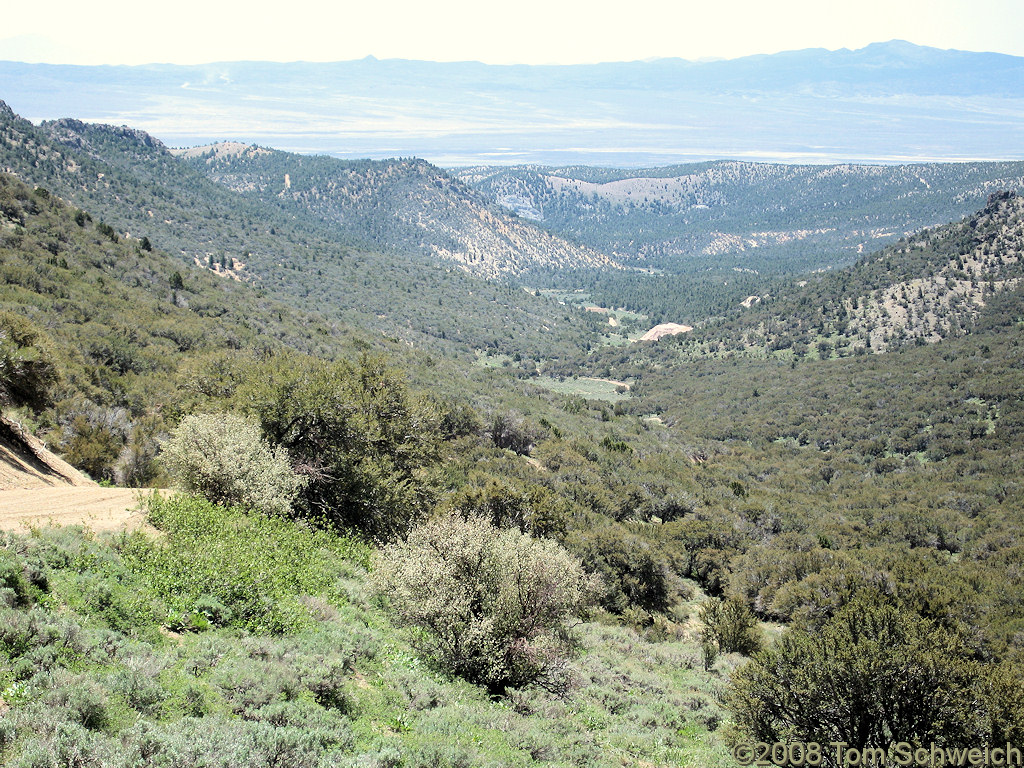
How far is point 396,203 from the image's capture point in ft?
569

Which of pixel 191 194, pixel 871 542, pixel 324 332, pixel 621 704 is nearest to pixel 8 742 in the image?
pixel 621 704

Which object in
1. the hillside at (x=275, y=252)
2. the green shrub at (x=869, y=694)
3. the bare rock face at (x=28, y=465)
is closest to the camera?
the green shrub at (x=869, y=694)

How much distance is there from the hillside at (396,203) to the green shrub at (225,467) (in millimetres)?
144742

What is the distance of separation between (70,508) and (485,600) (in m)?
9.54

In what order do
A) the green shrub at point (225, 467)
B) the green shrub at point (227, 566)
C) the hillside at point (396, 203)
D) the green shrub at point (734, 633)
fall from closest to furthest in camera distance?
Result: the green shrub at point (227, 566)
the green shrub at point (225, 467)
the green shrub at point (734, 633)
the hillside at point (396, 203)

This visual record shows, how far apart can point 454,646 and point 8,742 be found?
7.11 meters

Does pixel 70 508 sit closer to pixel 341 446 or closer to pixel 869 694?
pixel 341 446

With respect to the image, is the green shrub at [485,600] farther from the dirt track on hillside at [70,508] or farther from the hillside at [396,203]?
the hillside at [396,203]

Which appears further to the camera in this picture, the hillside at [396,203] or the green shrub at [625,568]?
the hillside at [396,203]

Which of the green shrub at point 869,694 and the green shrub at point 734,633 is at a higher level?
the green shrub at point 869,694

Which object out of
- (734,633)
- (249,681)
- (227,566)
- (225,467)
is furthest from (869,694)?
(225,467)

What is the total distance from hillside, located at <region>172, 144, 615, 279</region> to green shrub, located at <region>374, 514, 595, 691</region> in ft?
492

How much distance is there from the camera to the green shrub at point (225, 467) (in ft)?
52.7

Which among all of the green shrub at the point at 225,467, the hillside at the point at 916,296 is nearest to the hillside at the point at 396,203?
the hillside at the point at 916,296
